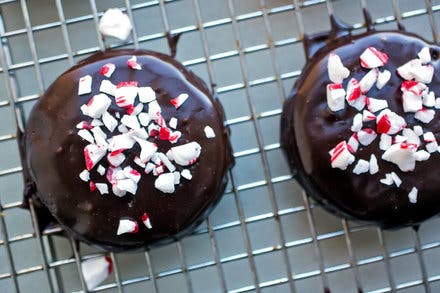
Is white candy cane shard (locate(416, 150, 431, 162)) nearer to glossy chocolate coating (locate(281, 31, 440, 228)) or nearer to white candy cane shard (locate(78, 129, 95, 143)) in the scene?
glossy chocolate coating (locate(281, 31, 440, 228))

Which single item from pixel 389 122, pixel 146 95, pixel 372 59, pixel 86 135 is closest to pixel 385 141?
pixel 389 122

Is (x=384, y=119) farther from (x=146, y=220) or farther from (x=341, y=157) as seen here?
(x=146, y=220)

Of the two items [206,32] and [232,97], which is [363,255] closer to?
[232,97]

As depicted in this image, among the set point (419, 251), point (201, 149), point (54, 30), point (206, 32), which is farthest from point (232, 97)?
point (419, 251)

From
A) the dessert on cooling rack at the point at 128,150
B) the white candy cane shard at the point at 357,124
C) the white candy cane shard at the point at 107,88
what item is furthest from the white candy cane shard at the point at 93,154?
the white candy cane shard at the point at 357,124

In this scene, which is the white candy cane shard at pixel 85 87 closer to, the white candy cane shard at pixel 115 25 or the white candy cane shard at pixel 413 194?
the white candy cane shard at pixel 115 25

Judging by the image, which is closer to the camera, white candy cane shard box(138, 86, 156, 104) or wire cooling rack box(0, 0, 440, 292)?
white candy cane shard box(138, 86, 156, 104)

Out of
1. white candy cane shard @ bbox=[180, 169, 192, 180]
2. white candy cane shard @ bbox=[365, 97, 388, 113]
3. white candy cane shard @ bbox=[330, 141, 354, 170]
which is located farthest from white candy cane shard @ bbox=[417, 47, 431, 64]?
white candy cane shard @ bbox=[180, 169, 192, 180]
